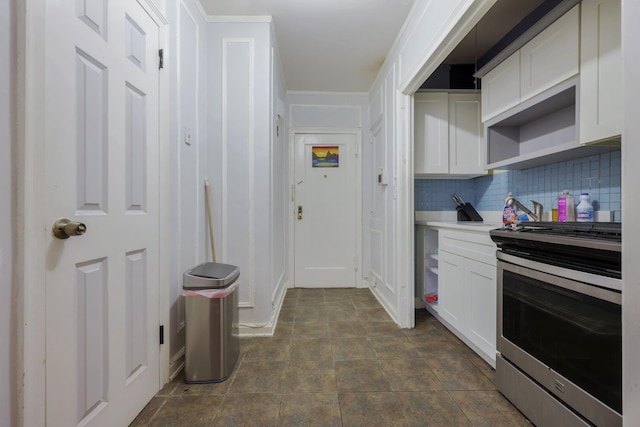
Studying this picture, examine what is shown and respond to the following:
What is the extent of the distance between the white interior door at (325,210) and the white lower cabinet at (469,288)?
1488mm

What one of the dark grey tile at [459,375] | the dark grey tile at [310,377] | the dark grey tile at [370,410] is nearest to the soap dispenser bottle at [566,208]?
the dark grey tile at [459,375]

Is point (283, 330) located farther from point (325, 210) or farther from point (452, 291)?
point (325, 210)

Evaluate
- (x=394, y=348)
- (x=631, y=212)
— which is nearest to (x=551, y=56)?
(x=631, y=212)

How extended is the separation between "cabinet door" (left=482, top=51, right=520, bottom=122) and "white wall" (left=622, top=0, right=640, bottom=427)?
1.38 m

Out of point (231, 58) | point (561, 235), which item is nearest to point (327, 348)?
point (561, 235)

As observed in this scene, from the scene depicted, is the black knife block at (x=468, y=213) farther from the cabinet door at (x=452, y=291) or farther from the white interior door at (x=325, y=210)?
the white interior door at (x=325, y=210)

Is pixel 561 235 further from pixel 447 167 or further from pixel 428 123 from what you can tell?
pixel 428 123

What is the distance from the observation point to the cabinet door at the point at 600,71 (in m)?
1.25

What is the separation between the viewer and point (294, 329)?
2.39 metres

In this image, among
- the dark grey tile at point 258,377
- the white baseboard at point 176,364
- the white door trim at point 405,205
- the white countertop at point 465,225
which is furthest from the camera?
the white door trim at point 405,205

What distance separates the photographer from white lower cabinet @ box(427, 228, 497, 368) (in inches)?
67.7

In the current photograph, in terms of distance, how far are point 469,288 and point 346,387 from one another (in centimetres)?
105

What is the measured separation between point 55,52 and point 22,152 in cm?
37

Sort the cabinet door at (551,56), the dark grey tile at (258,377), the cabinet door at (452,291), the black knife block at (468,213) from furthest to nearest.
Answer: the black knife block at (468,213), the cabinet door at (452,291), the dark grey tile at (258,377), the cabinet door at (551,56)
